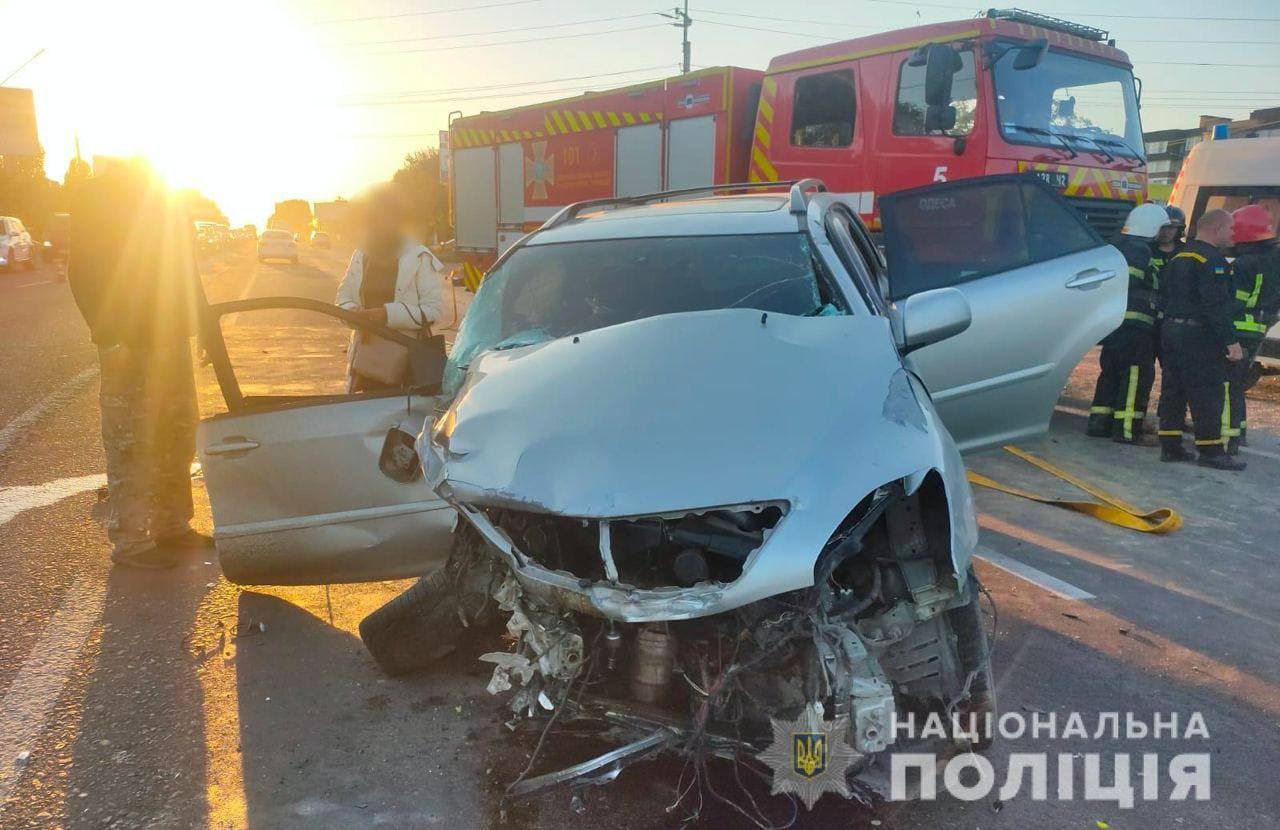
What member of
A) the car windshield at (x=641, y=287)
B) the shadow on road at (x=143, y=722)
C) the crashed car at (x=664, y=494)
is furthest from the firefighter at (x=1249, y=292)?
the shadow on road at (x=143, y=722)

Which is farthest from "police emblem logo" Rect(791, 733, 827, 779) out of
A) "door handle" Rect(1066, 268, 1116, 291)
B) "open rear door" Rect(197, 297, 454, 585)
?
"door handle" Rect(1066, 268, 1116, 291)

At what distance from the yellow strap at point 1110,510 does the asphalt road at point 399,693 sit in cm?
9

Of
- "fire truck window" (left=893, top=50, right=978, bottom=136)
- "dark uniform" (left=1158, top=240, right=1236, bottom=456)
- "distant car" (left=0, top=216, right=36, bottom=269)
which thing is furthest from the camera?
"distant car" (left=0, top=216, right=36, bottom=269)

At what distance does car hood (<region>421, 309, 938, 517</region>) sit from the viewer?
2.12 m

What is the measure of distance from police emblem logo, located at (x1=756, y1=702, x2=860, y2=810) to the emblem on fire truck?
1056 cm

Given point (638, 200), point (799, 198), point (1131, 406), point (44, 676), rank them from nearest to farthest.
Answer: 1. point (44, 676)
2. point (799, 198)
3. point (638, 200)
4. point (1131, 406)

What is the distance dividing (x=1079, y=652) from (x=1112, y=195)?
5.45m

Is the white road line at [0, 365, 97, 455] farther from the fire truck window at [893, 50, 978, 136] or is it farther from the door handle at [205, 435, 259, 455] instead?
the fire truck window at [893, 50, 978, 136]

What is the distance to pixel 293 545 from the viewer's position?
3.36m

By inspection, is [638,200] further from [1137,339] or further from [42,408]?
[42,408]

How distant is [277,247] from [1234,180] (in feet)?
117

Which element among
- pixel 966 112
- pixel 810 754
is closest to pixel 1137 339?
pixel 966 112

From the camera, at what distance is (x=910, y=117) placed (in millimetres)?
7352

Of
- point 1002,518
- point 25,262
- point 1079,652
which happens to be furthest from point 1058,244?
point 25,262
